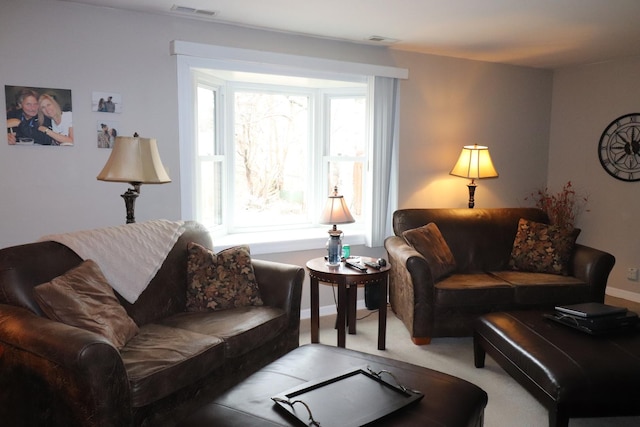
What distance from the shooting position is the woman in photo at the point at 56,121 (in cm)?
309

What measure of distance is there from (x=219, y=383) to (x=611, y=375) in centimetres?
186

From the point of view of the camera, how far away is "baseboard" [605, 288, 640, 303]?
Result: 15.5ft

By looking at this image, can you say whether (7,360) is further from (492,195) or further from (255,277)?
(492,195)

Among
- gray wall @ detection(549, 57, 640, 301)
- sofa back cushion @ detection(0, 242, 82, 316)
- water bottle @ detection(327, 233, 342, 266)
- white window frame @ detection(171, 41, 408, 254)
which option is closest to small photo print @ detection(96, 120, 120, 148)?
white window frame @ detection(171, 41, 408, 254)

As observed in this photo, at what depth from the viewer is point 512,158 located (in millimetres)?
5246

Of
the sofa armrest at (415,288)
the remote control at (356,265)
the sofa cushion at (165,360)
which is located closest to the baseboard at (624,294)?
the sofa armrest at (415,288)

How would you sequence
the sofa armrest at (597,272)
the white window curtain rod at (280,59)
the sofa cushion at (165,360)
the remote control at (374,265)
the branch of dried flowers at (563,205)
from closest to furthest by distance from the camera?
the sofa cushion at (165,360) → the remote control at (374,265) → the white window curtain rod at (280,59) → the sofa armrest at (597,272) → the branch of dried flowers at (563,205)

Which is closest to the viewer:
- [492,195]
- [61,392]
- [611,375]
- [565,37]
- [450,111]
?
[61,392]

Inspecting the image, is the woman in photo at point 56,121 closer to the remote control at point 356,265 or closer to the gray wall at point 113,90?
the gray wall at point 113,90

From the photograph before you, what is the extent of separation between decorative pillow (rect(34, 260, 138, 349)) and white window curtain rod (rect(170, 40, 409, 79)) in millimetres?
1763

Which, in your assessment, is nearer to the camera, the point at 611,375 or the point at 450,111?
the point at 611,375

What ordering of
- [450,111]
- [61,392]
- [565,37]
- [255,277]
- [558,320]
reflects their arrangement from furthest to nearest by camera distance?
[450,111], [565,37], [255,277], [558,320], [61,392]

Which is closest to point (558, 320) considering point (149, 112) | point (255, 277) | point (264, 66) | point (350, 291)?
point (350, 291)

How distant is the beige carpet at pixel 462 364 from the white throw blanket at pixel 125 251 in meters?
1.36
